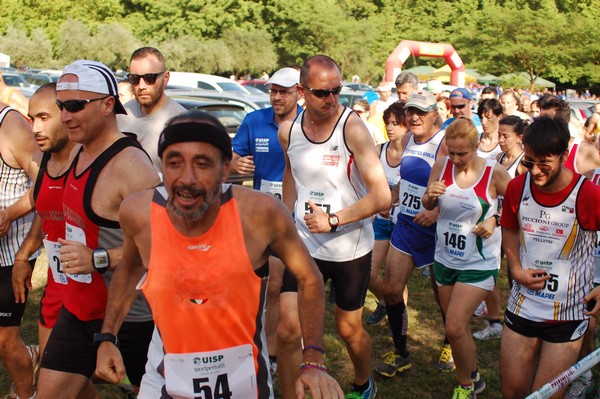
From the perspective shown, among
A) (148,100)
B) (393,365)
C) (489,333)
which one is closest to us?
(148,100)

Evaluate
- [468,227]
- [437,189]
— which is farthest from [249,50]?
[468,227]

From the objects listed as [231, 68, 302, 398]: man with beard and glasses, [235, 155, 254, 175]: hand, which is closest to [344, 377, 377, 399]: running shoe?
[231, 68, 302, 398]: man with beard and glasses

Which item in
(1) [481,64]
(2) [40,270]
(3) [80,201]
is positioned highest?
(3) [80,201]

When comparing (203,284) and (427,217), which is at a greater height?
(203,284)

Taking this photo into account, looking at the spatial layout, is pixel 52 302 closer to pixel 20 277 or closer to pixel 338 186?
pixel 20 277

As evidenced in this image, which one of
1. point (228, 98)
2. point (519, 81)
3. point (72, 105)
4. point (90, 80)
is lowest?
point (519, 81)

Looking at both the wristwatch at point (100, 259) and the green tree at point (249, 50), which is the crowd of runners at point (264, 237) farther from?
the green tree at point (249, 50)

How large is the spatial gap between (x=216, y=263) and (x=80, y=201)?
119 cm

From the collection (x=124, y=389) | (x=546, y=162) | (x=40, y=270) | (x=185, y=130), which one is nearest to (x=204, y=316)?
(x=185, y=130)

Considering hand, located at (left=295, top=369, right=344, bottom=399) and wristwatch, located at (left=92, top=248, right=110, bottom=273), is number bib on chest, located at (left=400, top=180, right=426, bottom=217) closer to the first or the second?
wristwatch, located at (left=92, top=248, right=110, bottom=273)

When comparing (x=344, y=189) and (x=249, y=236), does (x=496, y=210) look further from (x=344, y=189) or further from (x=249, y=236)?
(x=249, y=236)

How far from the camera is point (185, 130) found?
258 centimetres

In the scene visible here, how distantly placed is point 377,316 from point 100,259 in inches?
156

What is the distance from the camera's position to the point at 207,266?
8.48 feet
